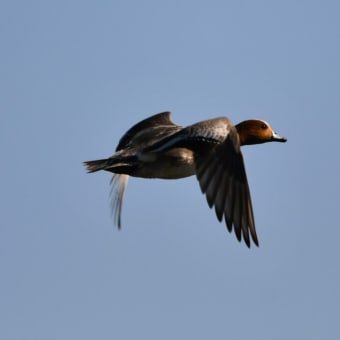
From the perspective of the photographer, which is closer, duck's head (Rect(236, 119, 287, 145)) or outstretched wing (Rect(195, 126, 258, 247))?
outstretched wing (Rect(195, 126, 258, 247))

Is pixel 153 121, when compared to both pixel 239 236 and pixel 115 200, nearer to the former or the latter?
pixel 115 200

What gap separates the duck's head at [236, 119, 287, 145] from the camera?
45.3ft

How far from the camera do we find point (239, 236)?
10.8m

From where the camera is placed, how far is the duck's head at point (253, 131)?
13797 millimetres

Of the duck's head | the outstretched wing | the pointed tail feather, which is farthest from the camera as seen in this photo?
the duck's head

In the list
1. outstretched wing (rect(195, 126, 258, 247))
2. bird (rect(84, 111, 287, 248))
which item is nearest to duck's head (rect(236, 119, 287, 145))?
bird (rect(84, 111, 287, 248))

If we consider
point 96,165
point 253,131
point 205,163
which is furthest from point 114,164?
point 253,131

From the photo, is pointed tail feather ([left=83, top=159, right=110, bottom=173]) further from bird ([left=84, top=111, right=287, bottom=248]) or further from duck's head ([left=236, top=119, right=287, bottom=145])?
duck's head ([left=236, top=119, right=287, bottom=145])

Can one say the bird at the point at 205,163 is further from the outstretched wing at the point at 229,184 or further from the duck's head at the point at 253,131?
the duck's head at the point at 253,131

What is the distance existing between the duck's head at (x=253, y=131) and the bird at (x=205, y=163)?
110 cm

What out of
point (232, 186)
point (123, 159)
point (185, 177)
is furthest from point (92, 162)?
point (232, 186)

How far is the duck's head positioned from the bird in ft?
3.60

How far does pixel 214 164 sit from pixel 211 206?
2.12 feet

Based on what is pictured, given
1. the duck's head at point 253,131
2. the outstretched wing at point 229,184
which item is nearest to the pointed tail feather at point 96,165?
the outstretched wing at point 229,184
